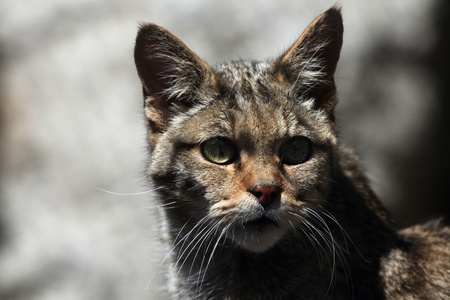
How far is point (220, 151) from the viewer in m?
3.02

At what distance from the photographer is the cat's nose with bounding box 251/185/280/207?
2762mm

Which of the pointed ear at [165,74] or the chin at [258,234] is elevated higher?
the pointed ear at [165,74]

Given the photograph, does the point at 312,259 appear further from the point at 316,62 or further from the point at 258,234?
the point at 316,62

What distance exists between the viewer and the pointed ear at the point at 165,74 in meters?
3.11

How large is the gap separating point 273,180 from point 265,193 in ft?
0.29

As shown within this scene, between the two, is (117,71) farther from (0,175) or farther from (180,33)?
(0,175)

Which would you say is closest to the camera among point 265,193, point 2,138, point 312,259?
point 265,193

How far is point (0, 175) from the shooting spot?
19.1ft

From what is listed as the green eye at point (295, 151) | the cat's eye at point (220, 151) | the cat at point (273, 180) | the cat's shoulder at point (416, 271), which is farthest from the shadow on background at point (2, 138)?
the cat's shoulder at point (416, 271)

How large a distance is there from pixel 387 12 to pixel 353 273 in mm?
3723

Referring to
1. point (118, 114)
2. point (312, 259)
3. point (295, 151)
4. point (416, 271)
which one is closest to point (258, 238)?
point (312, 259)

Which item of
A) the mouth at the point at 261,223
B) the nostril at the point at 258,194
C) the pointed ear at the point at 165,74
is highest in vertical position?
the pointed ear at the point at 165,74

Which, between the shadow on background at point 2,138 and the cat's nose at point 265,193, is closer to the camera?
the cat's nose at point 265,193

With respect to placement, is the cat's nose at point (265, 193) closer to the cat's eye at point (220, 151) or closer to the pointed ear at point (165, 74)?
the cat's eye at point (220, 151)
